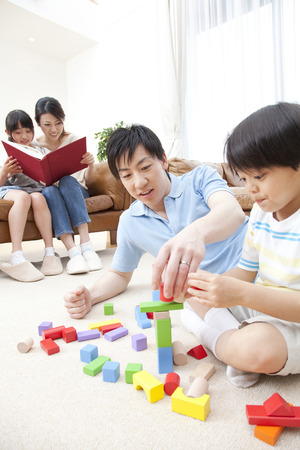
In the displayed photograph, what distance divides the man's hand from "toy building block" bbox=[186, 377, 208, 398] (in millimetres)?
171

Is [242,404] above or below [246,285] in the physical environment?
below

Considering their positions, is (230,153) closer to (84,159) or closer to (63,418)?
(63,418)

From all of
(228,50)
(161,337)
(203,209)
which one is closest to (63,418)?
(161,337)

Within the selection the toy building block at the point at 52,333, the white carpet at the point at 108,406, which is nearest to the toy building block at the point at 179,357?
the white carpet at the point at 108,406

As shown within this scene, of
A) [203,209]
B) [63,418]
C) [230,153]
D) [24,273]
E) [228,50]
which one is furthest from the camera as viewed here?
[228,50]

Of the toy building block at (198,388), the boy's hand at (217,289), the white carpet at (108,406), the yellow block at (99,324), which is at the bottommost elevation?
the white carpet at (108,406)

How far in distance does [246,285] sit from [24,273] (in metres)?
1.39

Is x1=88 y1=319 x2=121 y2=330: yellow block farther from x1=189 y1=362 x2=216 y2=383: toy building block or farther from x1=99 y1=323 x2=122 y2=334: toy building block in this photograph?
x1=189 y1=362 x2=216 y2=383: toy building block

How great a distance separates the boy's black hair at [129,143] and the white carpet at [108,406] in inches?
21.2

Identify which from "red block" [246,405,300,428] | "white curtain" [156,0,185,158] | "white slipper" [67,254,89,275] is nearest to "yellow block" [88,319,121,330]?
"red block" [246,405,300,428]

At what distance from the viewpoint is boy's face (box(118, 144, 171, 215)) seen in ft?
3.30

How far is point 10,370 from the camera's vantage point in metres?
0.79

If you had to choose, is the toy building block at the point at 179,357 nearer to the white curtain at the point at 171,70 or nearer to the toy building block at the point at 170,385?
the toy building block at the point at 170,385

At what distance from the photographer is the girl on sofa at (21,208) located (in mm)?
1743
